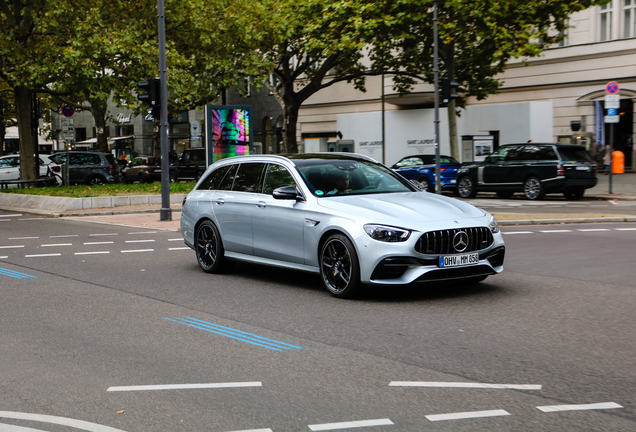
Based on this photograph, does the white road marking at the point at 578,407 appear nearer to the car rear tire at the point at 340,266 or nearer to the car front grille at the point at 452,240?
the car front grille at the point at 452,240

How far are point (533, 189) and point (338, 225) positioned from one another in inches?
713

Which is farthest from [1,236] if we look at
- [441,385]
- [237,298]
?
[441,385]

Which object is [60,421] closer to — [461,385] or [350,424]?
[350,424]

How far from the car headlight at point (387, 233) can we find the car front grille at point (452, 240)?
0.50 feet

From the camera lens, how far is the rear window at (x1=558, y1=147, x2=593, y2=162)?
24578mm

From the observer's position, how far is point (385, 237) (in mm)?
7938

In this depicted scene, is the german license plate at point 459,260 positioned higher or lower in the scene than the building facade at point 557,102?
lower

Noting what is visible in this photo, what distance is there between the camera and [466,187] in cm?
2752

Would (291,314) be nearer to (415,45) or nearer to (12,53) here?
(12,53)

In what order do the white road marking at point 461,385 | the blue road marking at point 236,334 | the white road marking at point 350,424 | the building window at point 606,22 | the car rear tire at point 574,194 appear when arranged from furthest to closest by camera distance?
the building window at point 606,22
the car rear tire at point 574,194
the blue road marking at point 236,334
the white road marking at point 461,385
the white road marking at point 350,424

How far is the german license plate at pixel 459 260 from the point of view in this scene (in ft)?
26.1

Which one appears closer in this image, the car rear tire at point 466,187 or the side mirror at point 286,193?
the side mirror at point 286,193

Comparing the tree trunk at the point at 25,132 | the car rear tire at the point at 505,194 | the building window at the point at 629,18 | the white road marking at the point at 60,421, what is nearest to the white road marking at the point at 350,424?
the white road marking at the point at 60,421

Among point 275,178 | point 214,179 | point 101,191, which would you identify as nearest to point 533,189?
→ point 101,191
